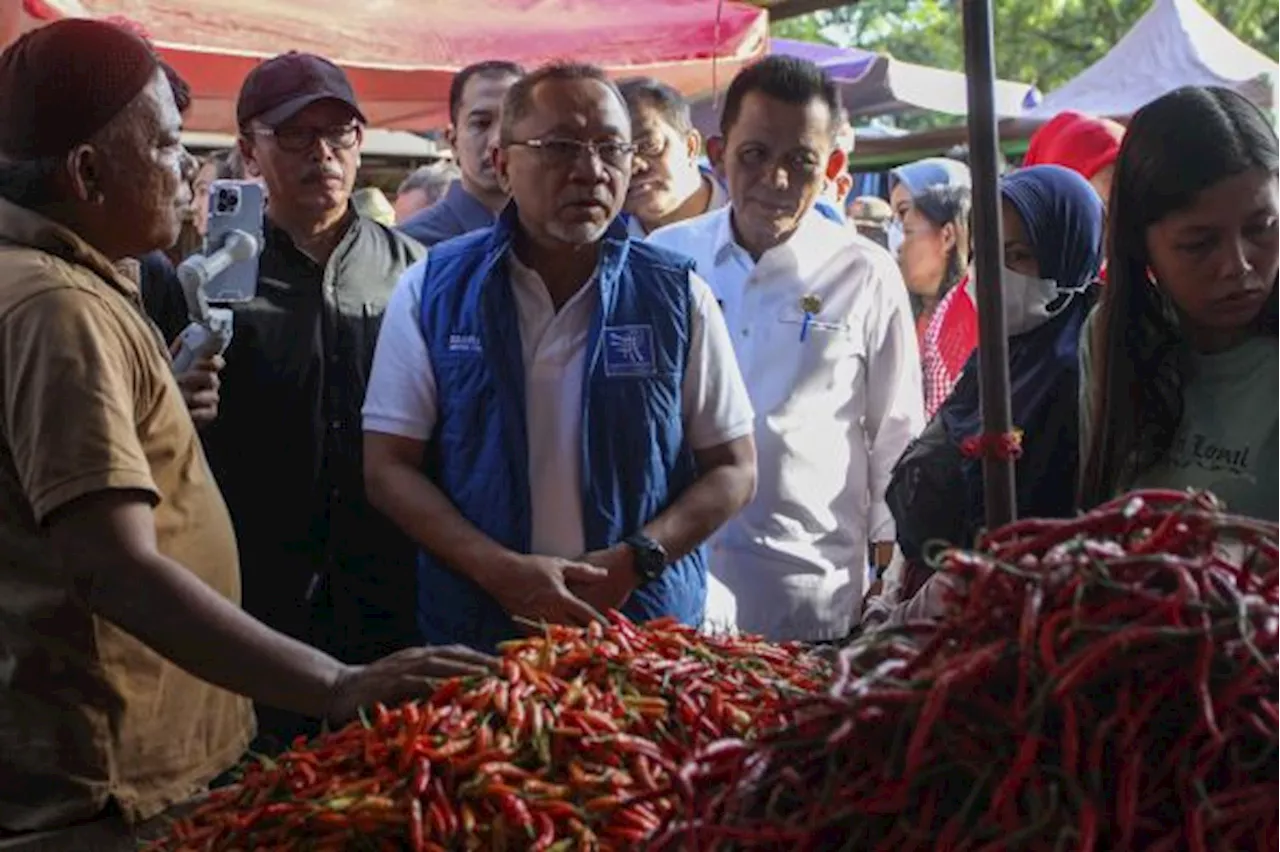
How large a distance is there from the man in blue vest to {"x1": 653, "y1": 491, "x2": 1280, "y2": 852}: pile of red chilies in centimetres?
176

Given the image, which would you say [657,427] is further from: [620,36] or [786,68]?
[620,36]

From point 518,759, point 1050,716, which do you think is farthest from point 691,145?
point 1050,716

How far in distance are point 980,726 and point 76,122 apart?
1.63 metres

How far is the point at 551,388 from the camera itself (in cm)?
330

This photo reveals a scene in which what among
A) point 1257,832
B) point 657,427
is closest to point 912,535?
point 657,427

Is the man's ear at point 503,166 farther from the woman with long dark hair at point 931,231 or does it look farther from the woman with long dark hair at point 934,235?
the woman with long dark hair at point 934,235

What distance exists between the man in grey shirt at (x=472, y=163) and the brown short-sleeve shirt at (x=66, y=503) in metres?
2.16

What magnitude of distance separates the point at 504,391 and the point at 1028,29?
952 inches

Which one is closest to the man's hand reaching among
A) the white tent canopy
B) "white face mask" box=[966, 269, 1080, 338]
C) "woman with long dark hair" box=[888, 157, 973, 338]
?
"white face mask" box=[966, 269, 1080, 338]

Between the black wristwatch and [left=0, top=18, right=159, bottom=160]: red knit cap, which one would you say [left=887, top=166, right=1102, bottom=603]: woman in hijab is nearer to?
the black wristwatch

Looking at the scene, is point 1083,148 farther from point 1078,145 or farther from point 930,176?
point 930,176

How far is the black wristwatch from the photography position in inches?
124

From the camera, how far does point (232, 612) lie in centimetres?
208

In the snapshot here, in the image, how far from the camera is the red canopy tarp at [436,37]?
7.00 metres
